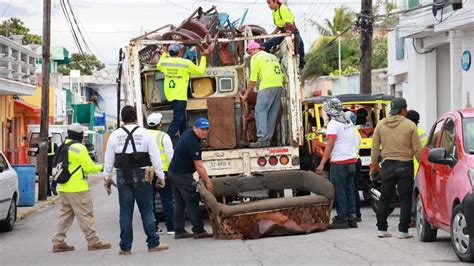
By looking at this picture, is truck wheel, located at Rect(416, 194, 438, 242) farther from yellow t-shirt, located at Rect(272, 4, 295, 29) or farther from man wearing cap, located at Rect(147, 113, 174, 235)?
yellow t-shirt, located at Rect(272, 4, 295, 29)

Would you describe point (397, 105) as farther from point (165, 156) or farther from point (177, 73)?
point (177, 73)

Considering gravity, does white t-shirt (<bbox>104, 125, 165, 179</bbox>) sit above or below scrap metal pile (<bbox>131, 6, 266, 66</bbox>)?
below

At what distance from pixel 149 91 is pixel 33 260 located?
4.78 m

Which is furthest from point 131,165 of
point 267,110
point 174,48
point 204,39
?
point 204,39

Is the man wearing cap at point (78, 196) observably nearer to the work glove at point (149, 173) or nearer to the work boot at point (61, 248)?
the work boot at point (61, 248)

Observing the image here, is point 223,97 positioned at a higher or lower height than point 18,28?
lower

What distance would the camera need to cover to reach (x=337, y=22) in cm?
6106

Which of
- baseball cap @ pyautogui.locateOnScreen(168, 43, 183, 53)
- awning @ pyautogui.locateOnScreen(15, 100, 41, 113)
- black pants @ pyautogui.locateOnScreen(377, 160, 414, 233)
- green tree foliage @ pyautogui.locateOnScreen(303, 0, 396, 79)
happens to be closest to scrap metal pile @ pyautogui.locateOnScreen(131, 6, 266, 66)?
baseball cap @ pyautogui.locateOnScreen(168, 43, 183, 53)

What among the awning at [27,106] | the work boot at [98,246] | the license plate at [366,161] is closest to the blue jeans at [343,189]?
the work boot at [98,246]

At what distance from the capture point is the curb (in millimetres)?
20409

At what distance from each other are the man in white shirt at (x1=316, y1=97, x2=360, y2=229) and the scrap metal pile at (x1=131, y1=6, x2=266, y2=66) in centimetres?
328

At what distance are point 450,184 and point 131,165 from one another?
13.1 ft

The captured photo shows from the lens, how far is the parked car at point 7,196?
16234mm

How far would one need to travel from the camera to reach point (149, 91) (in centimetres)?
1619
